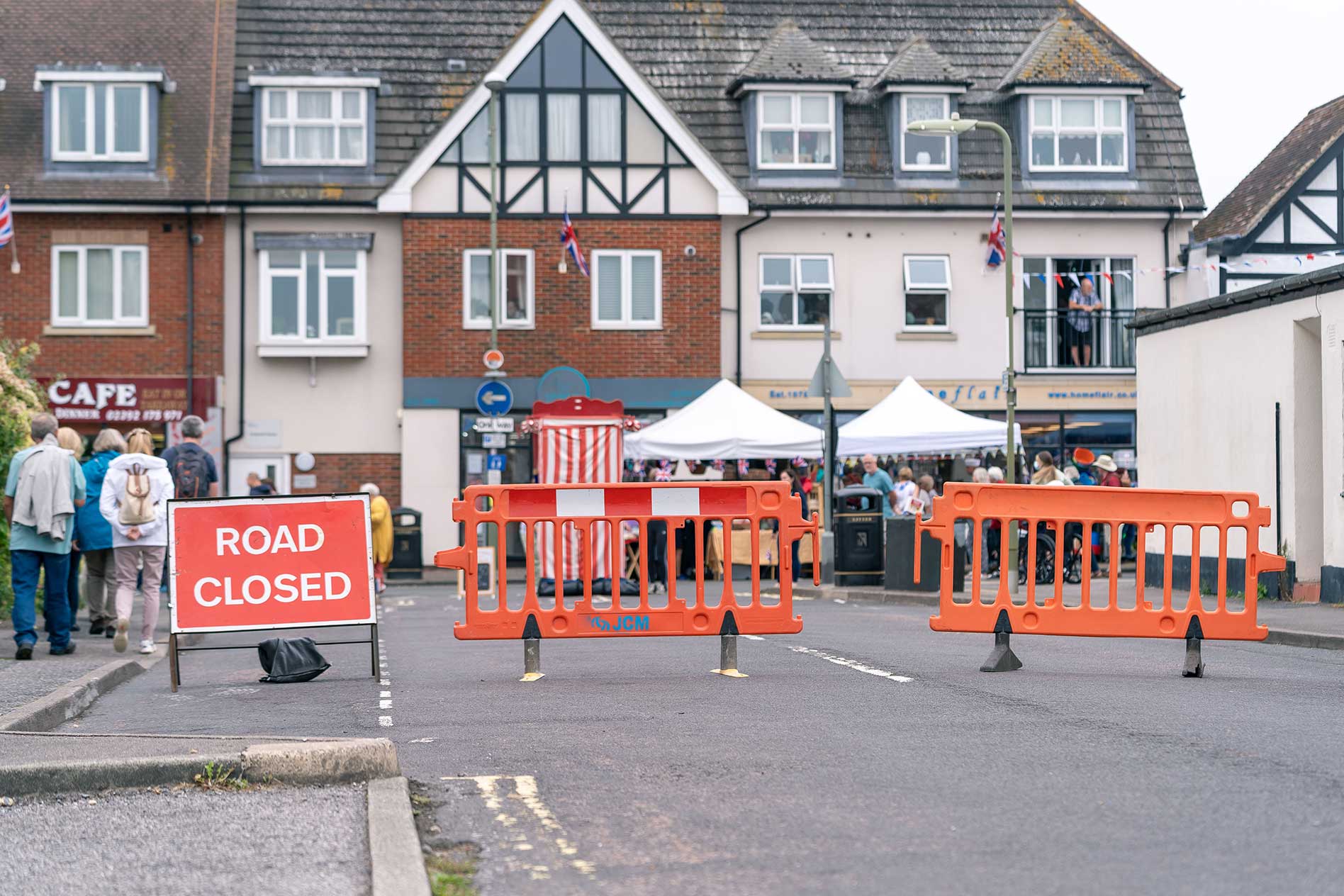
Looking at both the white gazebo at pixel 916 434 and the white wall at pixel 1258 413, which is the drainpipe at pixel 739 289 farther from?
the white wall at pixel 1258 413

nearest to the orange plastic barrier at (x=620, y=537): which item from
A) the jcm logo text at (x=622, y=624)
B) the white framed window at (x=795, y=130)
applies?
the jcm logo text at (x=622, y=624)

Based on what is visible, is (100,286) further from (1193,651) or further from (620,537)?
(1193,651)

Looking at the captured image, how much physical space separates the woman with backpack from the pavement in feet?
24.4

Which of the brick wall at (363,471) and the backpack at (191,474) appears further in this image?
the brick wall at (363,471)

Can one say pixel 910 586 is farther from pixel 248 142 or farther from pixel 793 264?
pixel 248 142

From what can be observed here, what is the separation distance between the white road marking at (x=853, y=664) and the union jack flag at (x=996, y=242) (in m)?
20.1

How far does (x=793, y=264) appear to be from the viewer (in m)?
32.7

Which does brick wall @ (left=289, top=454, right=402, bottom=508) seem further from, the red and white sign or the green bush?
the red and white sign

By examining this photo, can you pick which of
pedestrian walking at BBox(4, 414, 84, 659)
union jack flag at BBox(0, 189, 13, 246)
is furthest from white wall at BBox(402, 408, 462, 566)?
pedestrian walking at BBox(4, 414, 84, 659)

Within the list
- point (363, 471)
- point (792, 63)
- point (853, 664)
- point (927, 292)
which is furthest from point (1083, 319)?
point (853, 664)

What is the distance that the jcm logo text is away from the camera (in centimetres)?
1090

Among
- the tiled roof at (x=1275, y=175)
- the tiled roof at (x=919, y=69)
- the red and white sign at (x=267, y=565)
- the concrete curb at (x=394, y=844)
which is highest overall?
the tiled roof at (x=919, y=69)

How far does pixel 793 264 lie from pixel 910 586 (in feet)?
39.0

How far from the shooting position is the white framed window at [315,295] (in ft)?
103
